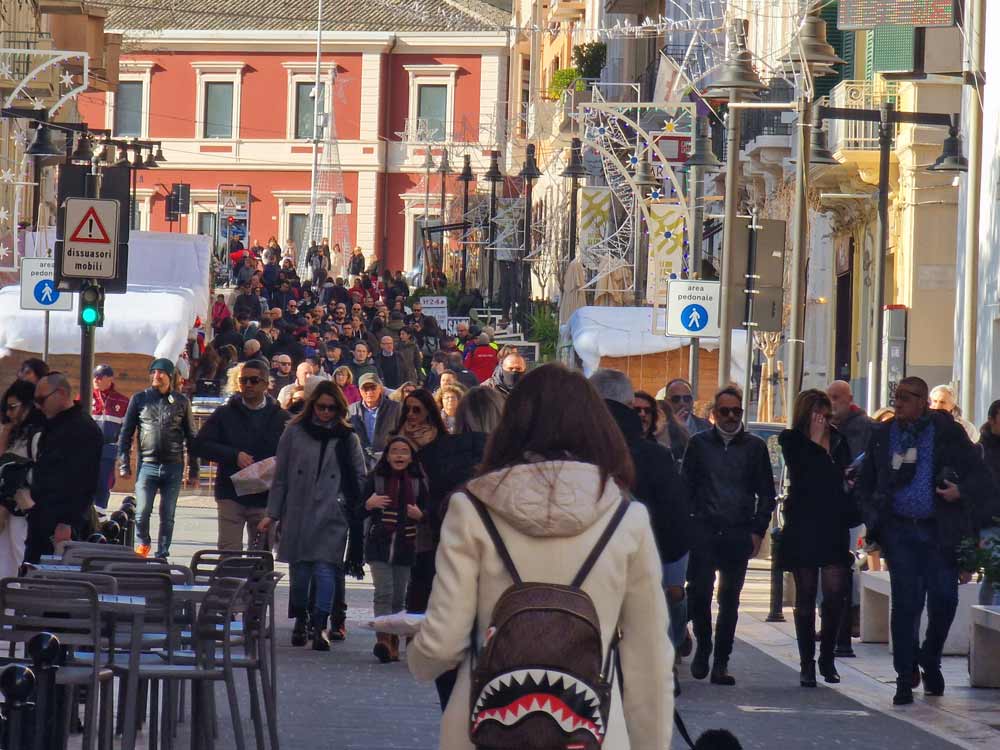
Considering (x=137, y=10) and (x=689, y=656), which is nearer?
(x=689, y=656)

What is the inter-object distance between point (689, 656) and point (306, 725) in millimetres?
4559

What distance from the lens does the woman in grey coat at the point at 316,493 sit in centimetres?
1450

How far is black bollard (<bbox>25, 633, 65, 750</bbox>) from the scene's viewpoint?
7066 mm

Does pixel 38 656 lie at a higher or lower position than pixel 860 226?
lower

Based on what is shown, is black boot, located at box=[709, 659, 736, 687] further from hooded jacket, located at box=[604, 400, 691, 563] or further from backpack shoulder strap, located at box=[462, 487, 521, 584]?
backpack shoulder strap, located at box=[462, 487, 521, 584]

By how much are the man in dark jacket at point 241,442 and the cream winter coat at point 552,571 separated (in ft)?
33.5

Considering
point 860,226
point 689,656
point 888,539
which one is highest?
point 860,226

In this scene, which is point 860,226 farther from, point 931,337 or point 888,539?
point 888,539

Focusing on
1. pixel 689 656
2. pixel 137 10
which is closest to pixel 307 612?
pixel 689 656

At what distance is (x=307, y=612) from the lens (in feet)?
48.5

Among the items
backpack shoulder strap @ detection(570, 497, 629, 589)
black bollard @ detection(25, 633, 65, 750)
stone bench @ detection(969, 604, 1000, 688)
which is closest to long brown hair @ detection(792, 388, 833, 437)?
stone bench @ detection(969, 604, 1000, 688)

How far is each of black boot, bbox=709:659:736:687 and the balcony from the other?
4951 cm

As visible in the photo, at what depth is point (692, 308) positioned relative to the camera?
76.9ft

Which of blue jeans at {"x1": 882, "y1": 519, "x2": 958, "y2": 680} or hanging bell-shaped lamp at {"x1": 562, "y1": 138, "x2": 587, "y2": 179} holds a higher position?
hanging bell-shaped lamp at {"x1": 562, "y1": 138, "x2": 587, "y2": 179}
